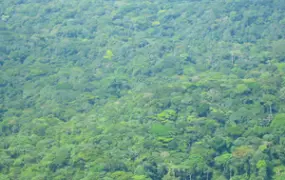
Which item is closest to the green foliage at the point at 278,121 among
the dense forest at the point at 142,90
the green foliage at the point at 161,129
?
the dense forest at the point at 142,90

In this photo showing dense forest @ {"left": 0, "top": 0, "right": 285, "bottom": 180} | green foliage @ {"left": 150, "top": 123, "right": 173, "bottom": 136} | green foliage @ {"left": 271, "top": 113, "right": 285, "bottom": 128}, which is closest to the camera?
dense forest @ {"left": 0, "top": 0, "right": 285, "bottom": 180}

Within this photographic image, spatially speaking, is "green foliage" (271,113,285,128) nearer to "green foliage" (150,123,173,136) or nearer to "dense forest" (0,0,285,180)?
"dense forest" (0,0,285,180)

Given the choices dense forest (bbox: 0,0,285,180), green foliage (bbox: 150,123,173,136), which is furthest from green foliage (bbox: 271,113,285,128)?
green foliage (bbox: 150,123,173,136)

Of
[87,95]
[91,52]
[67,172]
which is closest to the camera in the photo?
[67,172]

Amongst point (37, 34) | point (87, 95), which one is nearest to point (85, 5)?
point (37, 34)

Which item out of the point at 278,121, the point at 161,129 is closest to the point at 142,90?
the point at 161,129

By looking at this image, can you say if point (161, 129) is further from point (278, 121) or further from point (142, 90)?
point (142, 90)

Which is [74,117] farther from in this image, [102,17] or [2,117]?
[102,17]

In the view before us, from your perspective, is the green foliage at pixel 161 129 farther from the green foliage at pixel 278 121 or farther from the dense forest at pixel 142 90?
the green foliage at pixel 278 121
